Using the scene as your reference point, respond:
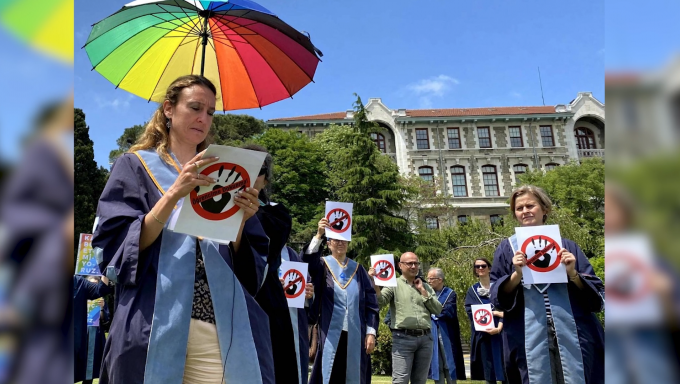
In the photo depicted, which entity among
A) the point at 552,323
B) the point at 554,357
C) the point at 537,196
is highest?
the point at 537,196

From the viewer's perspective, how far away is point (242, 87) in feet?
11.7

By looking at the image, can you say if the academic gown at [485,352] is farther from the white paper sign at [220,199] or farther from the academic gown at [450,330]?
the white paper sign at [220,199]

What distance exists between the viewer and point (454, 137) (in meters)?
49.7

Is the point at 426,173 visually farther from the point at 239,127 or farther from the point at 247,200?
the point at 247,200

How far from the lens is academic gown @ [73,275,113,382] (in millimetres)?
7062

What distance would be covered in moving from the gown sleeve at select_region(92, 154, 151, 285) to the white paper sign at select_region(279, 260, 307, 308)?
377 centimetres

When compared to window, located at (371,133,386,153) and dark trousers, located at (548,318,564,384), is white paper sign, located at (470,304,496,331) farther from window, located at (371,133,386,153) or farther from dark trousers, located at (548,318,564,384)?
window, located at (371,133,386,153)

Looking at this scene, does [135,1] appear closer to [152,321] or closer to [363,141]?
[152,321]

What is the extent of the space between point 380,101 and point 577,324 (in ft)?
155

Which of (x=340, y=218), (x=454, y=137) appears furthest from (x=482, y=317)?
(x=454, y=137)

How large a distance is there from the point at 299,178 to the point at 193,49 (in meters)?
35.1

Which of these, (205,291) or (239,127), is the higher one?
(239,127)

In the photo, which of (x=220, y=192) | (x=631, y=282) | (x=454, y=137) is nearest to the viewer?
(x=631, y=282)

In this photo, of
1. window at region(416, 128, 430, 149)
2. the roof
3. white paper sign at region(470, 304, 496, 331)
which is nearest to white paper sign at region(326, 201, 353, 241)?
white paper sign at region(470, 304, 496, 331)
